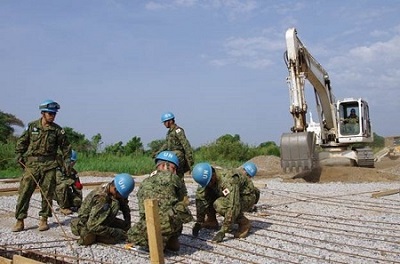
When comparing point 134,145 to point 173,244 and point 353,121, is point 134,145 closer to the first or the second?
point 353,121

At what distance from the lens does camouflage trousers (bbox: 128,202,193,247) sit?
424cm

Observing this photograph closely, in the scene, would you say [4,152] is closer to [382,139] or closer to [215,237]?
[215,237]

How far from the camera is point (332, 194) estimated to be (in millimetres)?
8680

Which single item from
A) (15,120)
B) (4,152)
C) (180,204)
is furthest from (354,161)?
(15,120)

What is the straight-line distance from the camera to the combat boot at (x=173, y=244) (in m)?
4.50

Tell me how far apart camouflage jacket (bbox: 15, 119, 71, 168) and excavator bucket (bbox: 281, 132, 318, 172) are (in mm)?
6208

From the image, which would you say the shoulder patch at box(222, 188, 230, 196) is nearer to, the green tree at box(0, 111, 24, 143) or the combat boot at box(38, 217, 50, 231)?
the combat boot at box(38, 217, 50, 231)

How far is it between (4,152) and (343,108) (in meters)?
12.1

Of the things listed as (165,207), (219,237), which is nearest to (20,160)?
(165,207)

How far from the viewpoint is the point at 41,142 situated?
Result: 555 cm

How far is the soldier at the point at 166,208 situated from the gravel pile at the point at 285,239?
17 cm

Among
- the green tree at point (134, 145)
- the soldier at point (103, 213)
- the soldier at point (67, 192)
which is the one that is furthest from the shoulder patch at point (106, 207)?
the green tree at point (134, 145)

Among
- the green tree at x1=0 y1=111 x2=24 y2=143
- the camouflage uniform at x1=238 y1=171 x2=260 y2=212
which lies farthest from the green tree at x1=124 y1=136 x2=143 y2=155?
the camouflage uniform at x1=238 y1=171 x2=260 y2=212

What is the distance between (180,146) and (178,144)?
0.04 m
